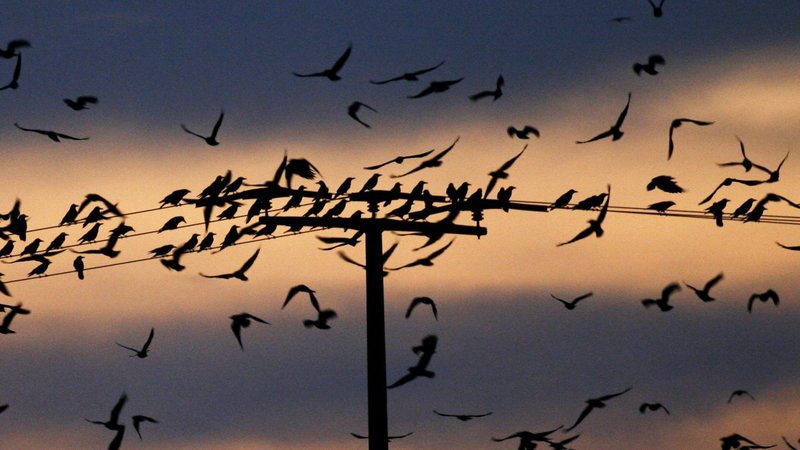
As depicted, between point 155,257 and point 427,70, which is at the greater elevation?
point 427,70

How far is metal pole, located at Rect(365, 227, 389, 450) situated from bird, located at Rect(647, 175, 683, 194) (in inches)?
186

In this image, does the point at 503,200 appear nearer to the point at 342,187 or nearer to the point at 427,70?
the point at 342,187

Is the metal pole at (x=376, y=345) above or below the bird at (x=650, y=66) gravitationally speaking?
below

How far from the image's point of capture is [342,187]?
2617cm

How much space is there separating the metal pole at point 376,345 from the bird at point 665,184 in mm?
4729

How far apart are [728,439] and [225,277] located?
8586mm

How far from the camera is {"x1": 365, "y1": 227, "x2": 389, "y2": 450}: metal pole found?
23688 mm

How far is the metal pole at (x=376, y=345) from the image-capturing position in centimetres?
2369

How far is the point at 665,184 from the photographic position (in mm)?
24109

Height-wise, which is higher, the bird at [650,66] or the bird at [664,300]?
the bird at [650,66]

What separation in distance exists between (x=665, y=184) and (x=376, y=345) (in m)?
5.61

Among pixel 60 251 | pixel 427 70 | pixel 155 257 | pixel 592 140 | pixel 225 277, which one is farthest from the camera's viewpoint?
pixel 60 251

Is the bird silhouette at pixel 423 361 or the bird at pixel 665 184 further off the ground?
the bird at pixel 665 184

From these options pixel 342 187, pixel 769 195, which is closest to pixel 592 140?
pixel 769 195
